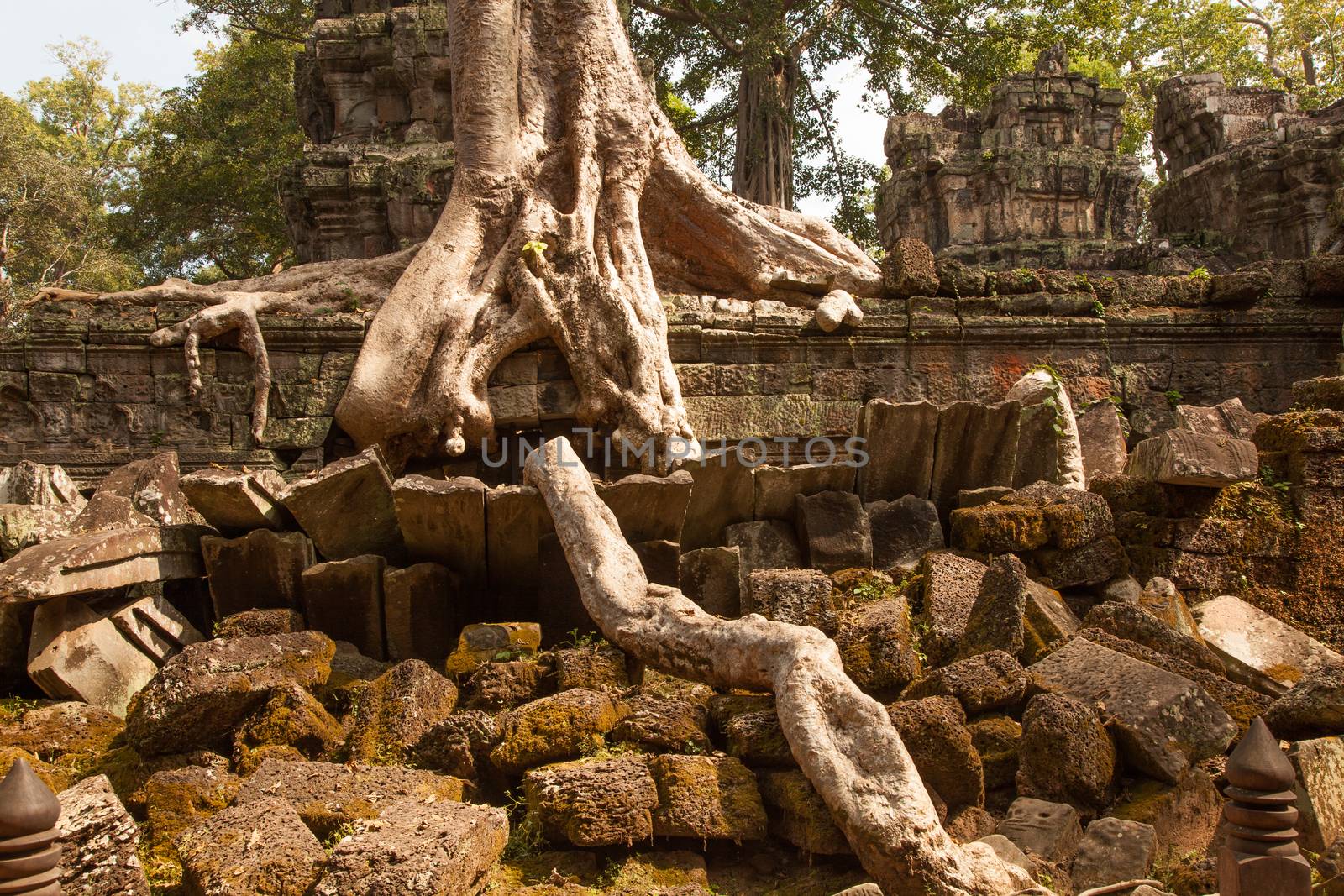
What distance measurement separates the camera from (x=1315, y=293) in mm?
6906

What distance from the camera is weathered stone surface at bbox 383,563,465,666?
391 centimetres

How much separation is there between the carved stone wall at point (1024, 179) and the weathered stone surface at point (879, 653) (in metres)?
12.1

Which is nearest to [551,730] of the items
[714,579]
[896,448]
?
[714,579]

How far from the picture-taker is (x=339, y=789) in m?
2.81

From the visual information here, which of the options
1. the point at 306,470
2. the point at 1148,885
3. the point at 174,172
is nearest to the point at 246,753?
the point at 1148,885

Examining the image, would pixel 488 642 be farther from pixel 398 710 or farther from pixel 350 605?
pixel 350 605

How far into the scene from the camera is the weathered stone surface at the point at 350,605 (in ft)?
12.8

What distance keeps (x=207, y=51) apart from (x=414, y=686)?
25.1 m

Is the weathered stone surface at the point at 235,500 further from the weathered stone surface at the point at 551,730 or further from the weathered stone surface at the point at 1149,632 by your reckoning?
the weathered stone surface at the point at 1149,632

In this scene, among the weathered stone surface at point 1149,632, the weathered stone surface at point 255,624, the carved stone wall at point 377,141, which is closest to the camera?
the weathered stone surface at point 1149,632

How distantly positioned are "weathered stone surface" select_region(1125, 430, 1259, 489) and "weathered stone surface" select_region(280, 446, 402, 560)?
2.88 metres

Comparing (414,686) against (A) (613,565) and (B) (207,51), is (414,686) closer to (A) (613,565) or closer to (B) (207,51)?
(A) (613,565)

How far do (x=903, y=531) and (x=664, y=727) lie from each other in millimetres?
1833

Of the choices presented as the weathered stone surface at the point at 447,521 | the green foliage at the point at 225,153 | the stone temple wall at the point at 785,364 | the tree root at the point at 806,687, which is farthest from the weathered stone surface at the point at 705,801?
the green foliage at the point at 225,153
